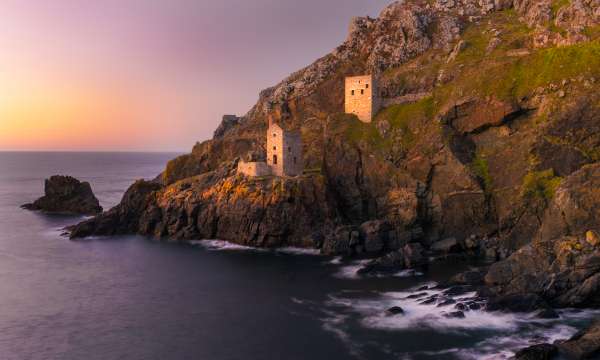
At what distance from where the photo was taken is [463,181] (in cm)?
8044

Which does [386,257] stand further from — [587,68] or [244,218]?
[587,68]

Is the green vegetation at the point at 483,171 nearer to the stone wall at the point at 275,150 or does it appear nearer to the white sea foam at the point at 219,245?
the stone wall at the point at 275,150

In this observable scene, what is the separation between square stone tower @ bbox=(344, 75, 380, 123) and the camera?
9994cm

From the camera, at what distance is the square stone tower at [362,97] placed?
9994cm

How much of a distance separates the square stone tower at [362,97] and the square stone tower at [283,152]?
16248 millimetres

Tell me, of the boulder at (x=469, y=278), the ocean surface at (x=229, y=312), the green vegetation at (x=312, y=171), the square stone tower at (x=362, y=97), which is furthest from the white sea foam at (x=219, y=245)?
the square stone tower at (x=362, y=97)

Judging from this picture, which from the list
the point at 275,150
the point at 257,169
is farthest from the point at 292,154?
the point at 257,169

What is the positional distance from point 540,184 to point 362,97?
1534 inches

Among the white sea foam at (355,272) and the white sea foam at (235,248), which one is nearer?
the white sea foam at (355,272)

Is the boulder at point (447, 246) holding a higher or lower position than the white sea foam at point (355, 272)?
higher

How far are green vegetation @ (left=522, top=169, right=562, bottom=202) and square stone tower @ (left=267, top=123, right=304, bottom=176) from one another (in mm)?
37842

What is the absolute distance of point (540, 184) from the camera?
75.1 m

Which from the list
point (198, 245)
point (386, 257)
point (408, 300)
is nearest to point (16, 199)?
point (198, 245)

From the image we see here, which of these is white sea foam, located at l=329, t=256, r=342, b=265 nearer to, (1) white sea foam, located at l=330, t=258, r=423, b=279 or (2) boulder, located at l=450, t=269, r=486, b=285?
(1) white sea foam, located at l=330, t=258, r=423, b=279
